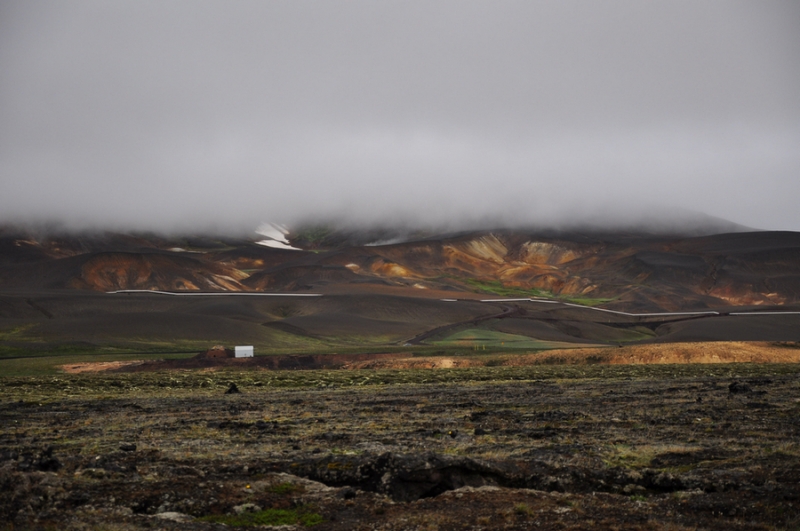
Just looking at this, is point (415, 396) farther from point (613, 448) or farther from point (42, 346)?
point (42, 346)

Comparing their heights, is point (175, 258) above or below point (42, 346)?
above

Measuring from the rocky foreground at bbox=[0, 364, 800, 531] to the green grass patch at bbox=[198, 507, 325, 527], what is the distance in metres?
0.04

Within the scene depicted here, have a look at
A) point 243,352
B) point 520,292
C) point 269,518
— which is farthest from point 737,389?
point 520,292

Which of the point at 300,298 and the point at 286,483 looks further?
the point at 300,298

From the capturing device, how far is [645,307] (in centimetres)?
15412

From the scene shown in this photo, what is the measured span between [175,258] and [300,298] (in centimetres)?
6118

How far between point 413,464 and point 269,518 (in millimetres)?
3191

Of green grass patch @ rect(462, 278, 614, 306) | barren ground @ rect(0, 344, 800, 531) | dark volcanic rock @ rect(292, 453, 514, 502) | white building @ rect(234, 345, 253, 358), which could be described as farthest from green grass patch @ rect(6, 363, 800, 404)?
green grass patch @ rect(462, 278, 614, 306)

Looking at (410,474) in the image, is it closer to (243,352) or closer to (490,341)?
(243,352)

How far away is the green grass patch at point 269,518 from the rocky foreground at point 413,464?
0.12ft

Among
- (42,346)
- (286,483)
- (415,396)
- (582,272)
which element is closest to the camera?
(286,483)

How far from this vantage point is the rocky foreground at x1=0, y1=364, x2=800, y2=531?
12.2 meters

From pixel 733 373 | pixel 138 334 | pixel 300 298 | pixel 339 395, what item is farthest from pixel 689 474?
pixel 300 298

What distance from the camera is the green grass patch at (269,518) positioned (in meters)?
12.1
